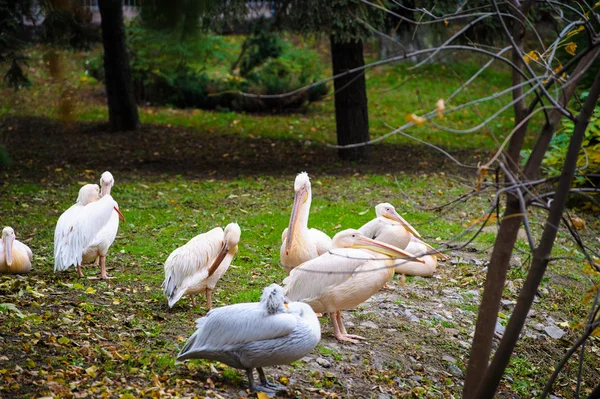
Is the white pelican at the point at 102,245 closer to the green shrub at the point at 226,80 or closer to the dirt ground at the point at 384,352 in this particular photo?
the dirt ground at the point at 384,352

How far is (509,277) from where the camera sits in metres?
7.32

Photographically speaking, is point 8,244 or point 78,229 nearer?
point 8,244

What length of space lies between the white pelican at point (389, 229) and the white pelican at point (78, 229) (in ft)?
8.01

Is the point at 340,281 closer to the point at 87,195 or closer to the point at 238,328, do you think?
the point at 238,328

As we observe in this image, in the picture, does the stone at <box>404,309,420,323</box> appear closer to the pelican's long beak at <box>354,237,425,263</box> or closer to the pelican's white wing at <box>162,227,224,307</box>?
the pelican's long beak at <box>354,237,425,263</box>

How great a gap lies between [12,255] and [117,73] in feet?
27.9

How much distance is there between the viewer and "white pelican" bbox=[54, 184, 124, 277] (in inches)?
243

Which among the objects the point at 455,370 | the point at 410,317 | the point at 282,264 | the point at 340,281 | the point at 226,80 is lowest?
the point at 455,370

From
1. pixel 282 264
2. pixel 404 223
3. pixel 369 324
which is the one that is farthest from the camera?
pixel 404 223

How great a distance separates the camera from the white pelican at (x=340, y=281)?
17.3 feet

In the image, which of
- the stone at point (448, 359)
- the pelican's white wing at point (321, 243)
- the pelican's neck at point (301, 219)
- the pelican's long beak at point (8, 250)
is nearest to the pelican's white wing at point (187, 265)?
the pelican's neck at point (301, 219)

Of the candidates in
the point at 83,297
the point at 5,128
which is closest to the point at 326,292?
the point at 83,297

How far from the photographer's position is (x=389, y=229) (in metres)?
6.66

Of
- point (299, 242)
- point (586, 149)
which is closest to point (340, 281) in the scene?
point (299, 242)
